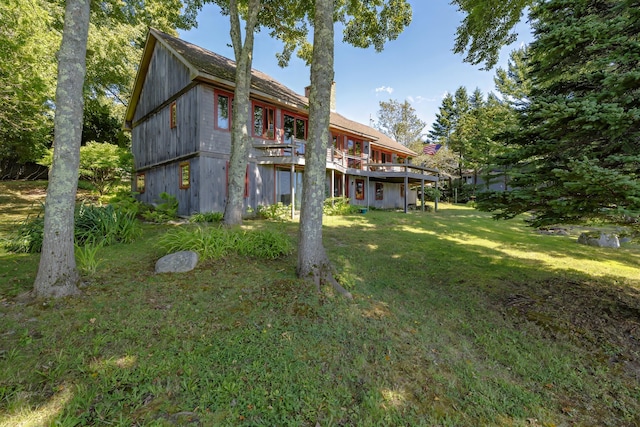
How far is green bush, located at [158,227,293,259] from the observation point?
5.65m

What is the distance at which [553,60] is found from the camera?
431cm

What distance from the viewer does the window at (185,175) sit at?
39.8ft

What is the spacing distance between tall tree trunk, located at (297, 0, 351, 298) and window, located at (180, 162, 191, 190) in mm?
8974

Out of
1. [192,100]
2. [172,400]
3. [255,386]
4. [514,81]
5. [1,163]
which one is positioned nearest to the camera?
[172,400]

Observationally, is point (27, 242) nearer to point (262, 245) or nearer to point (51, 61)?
point (262, 245)

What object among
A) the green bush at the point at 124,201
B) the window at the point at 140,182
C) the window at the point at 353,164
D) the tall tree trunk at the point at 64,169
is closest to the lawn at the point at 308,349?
the tall tree trunk at the point at 64,169

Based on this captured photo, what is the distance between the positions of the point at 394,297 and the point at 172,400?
3.65 meters

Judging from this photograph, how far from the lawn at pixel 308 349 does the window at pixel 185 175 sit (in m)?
6.74

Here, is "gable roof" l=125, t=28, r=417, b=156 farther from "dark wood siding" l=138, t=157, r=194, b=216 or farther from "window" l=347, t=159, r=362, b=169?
"dark wood siding" l=138, t=157, r=194, b=216

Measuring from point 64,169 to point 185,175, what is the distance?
350 inches

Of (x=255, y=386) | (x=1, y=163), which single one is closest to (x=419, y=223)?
(x=255, y=386)

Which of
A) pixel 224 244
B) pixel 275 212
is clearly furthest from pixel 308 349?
pixel 275 212

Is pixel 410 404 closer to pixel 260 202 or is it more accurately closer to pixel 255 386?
pixel 255 386

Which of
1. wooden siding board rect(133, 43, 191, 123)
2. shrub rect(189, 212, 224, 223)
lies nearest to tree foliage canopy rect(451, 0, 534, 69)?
shrub rect(189, 212, 224, 223)
